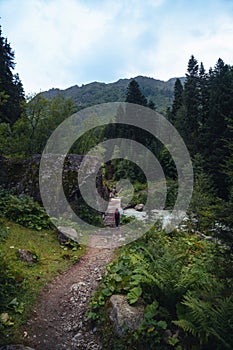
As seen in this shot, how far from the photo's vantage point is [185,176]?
20.4 metres

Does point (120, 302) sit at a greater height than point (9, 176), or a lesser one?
lesser

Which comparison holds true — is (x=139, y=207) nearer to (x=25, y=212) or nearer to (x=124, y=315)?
(x=25, y=212)

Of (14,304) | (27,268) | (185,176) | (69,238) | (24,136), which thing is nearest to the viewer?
(14,304)

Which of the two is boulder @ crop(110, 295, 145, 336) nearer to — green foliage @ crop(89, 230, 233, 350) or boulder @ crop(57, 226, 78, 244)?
green foliage @ crop(89, 230, 233, 350)

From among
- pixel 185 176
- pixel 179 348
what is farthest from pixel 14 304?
pixel 185 176

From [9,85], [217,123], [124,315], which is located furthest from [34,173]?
[217,123]

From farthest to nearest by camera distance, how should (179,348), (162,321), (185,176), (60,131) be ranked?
(185,176), (60,131), (162,321), (179,348)

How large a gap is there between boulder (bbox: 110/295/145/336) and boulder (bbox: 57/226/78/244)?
4579 millimetres

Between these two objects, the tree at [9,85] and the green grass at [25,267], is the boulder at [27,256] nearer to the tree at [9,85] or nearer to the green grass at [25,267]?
the green grass at [25,267]

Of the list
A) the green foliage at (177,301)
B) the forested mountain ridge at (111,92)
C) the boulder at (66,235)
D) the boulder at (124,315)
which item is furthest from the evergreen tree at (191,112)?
the forested mountain ridge at (111,92)

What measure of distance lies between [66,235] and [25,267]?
2.67m

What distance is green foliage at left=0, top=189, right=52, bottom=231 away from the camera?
10070 mm

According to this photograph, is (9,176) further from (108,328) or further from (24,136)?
(108,328)

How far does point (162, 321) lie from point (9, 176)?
11.0 m
